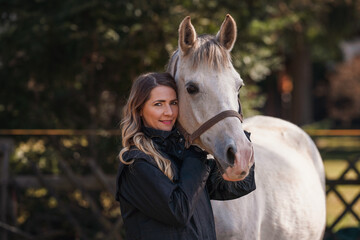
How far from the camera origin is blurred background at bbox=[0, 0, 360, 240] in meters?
5.66

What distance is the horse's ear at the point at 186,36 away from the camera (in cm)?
239

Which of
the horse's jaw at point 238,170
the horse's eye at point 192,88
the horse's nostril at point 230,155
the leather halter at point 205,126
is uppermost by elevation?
the horse's eye at point 192,88

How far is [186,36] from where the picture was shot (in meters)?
2.41

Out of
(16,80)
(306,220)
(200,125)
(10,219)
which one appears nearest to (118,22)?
(16,80)

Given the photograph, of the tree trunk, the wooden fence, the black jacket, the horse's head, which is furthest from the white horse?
the tree trunk

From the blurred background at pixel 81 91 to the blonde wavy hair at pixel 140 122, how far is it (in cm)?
317

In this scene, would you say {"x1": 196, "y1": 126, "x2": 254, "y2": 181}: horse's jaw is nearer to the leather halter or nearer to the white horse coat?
the leather halter

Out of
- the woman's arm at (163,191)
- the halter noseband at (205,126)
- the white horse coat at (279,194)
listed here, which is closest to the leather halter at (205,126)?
the halter noseband at (205,126)

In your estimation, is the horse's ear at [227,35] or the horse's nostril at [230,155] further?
the horse's ear at [227,35]

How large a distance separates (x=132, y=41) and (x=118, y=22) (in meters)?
0.36

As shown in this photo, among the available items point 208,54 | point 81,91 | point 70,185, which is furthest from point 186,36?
point 81,91

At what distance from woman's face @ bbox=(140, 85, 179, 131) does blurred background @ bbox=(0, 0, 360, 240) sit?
3199 millimetres

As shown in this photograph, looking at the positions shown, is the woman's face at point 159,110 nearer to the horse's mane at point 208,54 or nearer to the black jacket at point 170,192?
the black jacket at point 170,192

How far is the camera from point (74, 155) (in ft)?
21.9
